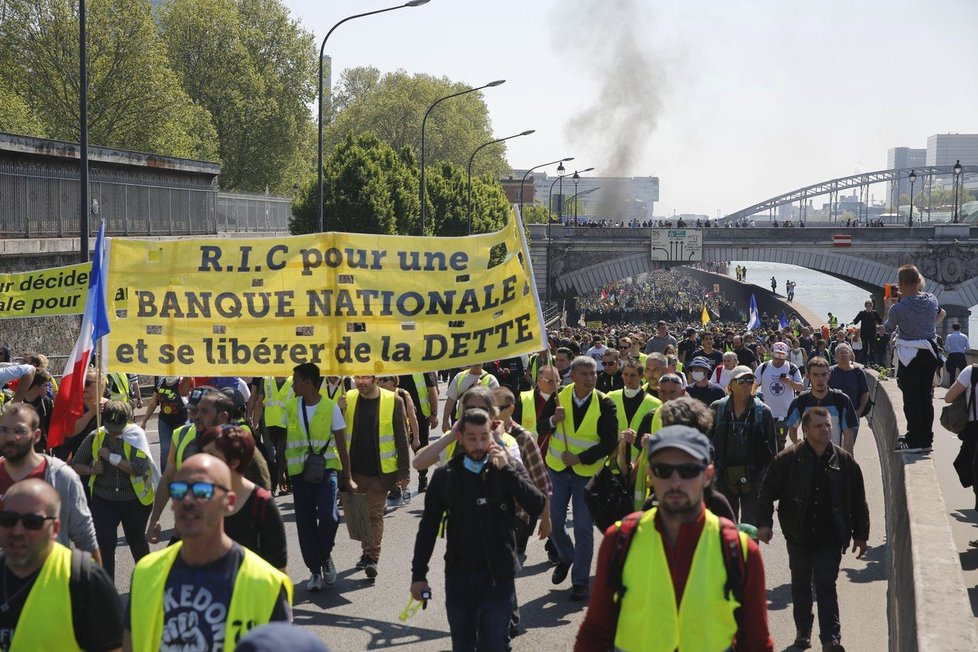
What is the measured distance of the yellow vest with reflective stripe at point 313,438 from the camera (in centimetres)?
929

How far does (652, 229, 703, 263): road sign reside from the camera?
258 ft

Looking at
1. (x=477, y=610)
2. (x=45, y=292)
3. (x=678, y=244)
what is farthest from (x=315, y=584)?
(x=678, y=244)

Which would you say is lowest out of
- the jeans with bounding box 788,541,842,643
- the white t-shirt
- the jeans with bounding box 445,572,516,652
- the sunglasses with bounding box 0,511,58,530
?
the jeans with bounding box 788,541,842,643

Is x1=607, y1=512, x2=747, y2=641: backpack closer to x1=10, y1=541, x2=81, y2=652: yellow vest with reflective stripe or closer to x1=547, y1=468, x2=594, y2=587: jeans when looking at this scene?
x1=10, y1=541, x2=81, y2=652: yellow vest with reflective stripe

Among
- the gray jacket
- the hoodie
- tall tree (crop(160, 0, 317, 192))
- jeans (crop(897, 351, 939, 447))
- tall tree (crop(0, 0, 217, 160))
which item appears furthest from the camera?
tall tree (crop(160, 0, 317, 192))

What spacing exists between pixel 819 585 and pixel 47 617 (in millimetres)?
4697

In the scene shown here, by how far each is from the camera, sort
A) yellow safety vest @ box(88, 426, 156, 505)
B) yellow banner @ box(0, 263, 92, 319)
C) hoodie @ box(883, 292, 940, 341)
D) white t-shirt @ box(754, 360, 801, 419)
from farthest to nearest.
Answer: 1. yellow banner @ box(0, 263, 92, 319)
2. white t-shirt @ box(754, 360, 801, 419)
3. hoodie @ box(883, 292, 940, 341)
4. yellow safety vest @ box(88, 426, 156, 505)

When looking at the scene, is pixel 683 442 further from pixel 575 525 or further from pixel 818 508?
pixel 575 525

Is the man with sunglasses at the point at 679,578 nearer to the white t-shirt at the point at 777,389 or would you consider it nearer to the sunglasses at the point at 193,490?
the sunglasses at the point at 193,490

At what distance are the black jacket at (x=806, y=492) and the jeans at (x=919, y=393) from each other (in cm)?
375

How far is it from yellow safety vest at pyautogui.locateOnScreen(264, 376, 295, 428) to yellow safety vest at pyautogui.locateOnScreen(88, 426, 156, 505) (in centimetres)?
272

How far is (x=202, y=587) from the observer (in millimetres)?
4363

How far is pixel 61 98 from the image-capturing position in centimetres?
4872

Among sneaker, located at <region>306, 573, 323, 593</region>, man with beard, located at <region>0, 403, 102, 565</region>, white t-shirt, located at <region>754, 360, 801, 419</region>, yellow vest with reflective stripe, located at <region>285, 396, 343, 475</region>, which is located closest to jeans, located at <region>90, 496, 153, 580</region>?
yellow vest with reflective stripe, located at <region>285, 396, 343, 475</region>
